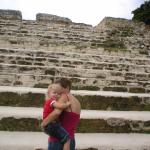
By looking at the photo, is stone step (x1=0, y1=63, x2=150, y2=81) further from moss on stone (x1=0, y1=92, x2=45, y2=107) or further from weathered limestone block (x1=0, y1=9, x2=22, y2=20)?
weathered limestone block (x1=0, y1=9, x2=22, y2=20)

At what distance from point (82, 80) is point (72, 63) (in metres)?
1.35

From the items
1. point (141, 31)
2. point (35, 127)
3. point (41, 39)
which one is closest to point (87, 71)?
point (35, 127)

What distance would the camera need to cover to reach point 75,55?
763cm

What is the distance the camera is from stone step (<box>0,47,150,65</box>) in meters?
7.31

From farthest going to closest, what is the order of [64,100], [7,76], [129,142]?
[7,76], [129,142], [64,100]

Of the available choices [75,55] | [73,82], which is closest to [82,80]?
[73,82]

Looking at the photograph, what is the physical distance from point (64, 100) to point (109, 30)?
8.43m

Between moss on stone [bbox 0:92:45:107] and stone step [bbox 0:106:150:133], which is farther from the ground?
moss on stone [bbox 0:92:45:107]

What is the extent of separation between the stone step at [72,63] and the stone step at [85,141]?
10.1 ft

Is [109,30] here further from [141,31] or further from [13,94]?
[13,94]

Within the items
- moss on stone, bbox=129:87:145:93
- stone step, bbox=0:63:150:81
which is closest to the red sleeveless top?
moss on stone, bbox=129:87:145:93

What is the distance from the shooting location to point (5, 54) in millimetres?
7109

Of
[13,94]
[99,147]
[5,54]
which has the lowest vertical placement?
[99,147]

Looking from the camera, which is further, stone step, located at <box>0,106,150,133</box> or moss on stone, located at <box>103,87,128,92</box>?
moss on stone, located at <box>103,87,128,92</box>
